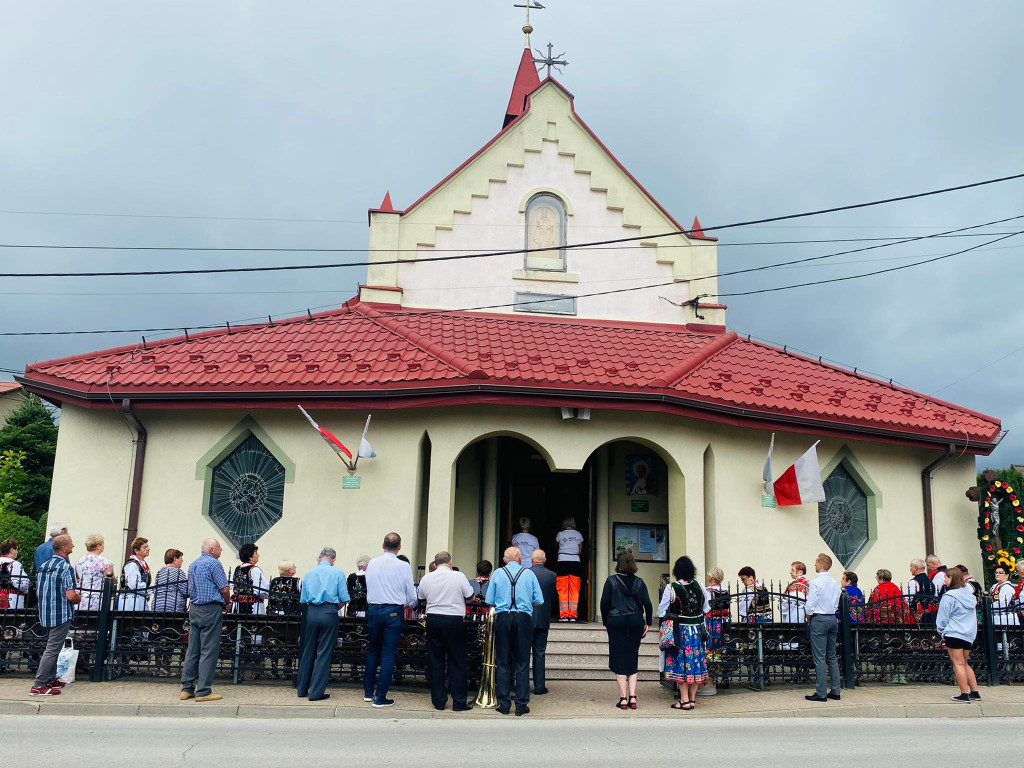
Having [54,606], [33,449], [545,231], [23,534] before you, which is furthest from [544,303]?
[33,449]

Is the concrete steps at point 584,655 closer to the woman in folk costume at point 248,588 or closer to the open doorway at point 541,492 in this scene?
the open doorway at point 541,492

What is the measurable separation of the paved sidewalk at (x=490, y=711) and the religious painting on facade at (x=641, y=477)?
14.1ft

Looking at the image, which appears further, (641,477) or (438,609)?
(641,477)

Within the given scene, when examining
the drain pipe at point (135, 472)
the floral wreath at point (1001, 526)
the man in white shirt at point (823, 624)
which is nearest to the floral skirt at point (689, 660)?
the man in white shirt at point (823, 624)

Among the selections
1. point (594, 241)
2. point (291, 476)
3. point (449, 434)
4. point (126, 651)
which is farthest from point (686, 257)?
point (126, 651)

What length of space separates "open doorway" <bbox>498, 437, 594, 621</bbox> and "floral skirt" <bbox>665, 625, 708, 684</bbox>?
514 centimetres

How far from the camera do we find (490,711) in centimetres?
962

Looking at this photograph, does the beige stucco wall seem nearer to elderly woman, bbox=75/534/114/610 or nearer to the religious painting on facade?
the religious painting on facade

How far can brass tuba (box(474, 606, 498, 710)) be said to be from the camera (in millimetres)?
9766

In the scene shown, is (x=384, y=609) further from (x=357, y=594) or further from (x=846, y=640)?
(x=846, y=640)

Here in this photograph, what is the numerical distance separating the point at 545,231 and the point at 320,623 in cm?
963

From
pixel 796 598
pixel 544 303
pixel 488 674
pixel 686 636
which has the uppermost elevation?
pixel 544 303

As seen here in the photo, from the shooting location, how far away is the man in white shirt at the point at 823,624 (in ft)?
33.9

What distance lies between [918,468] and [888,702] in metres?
6.00
